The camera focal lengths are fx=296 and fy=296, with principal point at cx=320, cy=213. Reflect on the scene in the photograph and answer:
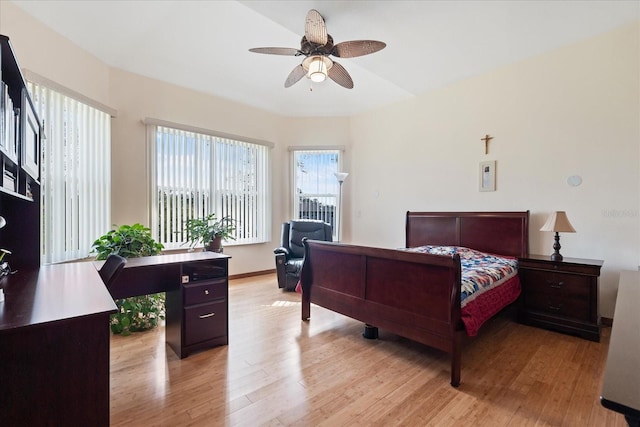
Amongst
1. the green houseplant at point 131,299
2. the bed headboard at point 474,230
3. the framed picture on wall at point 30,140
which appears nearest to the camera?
the framed picture on wall at point 30,140

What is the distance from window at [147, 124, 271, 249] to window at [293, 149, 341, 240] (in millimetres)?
621

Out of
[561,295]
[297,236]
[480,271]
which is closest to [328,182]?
[297,236]

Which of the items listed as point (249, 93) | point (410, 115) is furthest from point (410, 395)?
point (249, 93)

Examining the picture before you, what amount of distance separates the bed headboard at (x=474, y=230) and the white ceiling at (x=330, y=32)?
1946 mm

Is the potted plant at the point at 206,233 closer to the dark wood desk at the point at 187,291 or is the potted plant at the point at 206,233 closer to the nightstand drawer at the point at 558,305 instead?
the dark wood desk at the point at 187,291

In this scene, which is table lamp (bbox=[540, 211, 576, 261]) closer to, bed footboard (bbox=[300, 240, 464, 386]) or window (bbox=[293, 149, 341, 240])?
bed footboard (bbox=[300, 240, 464, 386])

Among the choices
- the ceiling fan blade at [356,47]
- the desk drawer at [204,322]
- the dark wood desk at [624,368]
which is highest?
the ceiling fan blade at [356,47]

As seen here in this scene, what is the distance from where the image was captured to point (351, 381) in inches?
82.1

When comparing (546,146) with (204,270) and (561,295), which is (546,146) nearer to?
(561,295)

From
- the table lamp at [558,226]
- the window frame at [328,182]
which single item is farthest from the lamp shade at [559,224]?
the window frame at [328,182]

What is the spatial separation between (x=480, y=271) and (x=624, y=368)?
6.78 ft

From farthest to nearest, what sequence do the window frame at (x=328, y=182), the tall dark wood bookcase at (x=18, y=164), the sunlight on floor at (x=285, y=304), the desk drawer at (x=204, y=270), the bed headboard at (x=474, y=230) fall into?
the window frame at (x=328, y=182)
the sunlight on floor at (x=285, y=304)
the bed headboard at (x=474, y=230)
the desk drawer at (x=204, y=270)
the tall dark wood bookcase at (x=18, y=164)

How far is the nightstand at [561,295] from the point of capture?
2.80 metres

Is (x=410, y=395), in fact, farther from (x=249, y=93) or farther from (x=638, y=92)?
(x=249, y=93)
